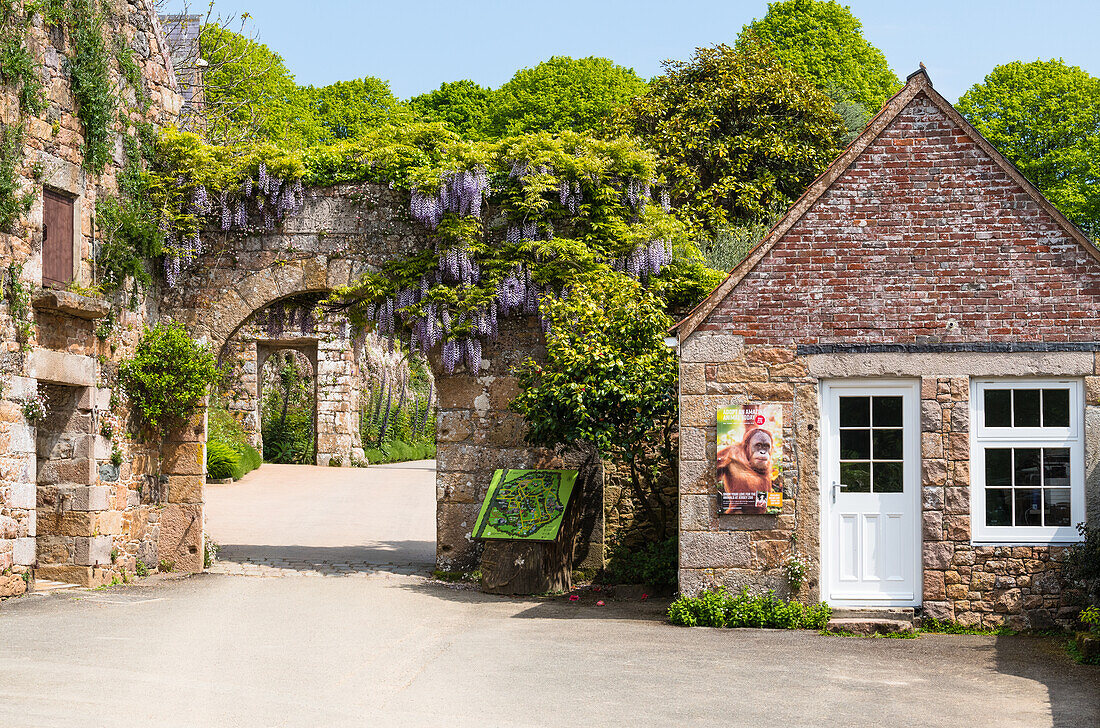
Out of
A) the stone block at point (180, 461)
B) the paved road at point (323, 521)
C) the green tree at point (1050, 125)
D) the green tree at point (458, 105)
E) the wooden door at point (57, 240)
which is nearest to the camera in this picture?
the wooden door at point (57, 240)

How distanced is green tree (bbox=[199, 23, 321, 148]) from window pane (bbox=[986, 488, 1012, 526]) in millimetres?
14952

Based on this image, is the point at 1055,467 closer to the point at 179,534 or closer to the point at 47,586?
the point at 179,534

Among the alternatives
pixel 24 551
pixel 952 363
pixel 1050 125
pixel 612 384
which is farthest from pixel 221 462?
pixel 1050 125

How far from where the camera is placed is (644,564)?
1151cm

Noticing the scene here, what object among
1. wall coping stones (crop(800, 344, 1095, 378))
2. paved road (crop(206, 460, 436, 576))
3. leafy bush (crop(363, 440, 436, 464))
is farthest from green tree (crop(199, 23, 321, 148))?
wall coping stones (crop(800, 344, 1095, 378))

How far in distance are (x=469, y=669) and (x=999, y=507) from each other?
4.61 meters

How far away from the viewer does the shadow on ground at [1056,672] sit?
6.66m

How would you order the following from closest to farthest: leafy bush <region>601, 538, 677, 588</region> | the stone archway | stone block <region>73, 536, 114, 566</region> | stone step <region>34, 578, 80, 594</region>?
stone step <region>34, 578, 80, 594</region>, stone block <region>73, 536, 114, 566</region>, leafy bush <region>601, 538, 677, 588</region>, the stone archway

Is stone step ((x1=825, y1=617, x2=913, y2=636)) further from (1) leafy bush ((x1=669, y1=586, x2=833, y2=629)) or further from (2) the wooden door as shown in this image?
(2) the wooden door

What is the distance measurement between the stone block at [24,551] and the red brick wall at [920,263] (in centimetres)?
613

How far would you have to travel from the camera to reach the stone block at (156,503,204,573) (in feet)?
40.7

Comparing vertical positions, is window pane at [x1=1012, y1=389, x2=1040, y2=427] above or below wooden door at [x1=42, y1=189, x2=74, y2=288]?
below

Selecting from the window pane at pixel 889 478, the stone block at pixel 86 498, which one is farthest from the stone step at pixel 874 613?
the stone block at pixel 86 498

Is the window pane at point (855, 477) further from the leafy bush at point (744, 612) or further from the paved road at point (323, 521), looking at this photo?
the paved road at point (323, 521)
